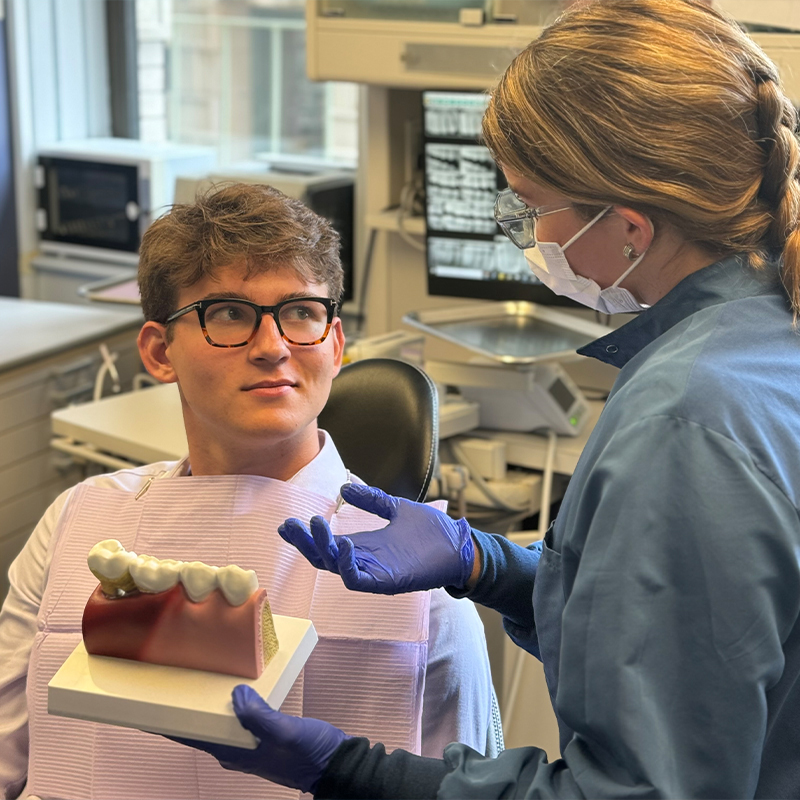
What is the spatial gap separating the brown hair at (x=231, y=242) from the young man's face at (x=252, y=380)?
0.02 meters

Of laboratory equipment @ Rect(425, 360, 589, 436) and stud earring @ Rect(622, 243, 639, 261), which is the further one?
laboratory equipment @ Rect(425, 360, 589, 436)

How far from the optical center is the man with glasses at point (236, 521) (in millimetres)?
1266

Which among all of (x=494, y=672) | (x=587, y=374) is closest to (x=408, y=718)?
(x=494, y=672)

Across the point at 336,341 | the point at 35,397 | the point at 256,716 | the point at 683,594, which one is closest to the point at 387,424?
the point at 336,341

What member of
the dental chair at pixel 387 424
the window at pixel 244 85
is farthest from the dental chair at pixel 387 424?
the window at pixel 244 85

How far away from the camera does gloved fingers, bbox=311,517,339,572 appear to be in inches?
40.6

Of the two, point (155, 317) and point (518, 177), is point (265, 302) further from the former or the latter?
point (518, 177)

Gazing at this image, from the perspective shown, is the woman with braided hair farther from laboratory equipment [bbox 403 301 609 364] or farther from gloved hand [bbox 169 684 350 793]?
laboratory equipment [bbox 403 301 609 364]

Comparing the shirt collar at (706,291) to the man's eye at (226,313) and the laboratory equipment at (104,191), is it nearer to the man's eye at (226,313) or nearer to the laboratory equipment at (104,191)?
the man's eye at (226,313)

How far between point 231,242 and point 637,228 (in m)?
0.61

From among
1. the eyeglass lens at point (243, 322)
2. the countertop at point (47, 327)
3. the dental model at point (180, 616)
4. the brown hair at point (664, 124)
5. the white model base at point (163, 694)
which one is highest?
the brown hair at point (664, 124)

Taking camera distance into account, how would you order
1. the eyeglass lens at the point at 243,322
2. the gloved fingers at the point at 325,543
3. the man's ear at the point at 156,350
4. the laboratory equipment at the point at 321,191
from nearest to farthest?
the gloved fingers at the point at 325,543 < the eyeglass lens at the point at 243,322 < the man's ear at the point at 156,350 < the laboratory equipment at the point at 321,191

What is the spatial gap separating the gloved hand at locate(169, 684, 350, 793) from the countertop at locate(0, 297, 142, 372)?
1.99 meters

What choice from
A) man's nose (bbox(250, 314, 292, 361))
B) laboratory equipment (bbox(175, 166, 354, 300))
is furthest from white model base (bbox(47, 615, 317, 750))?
laboratory equipment (bbox(175, 166, 354, 300))
